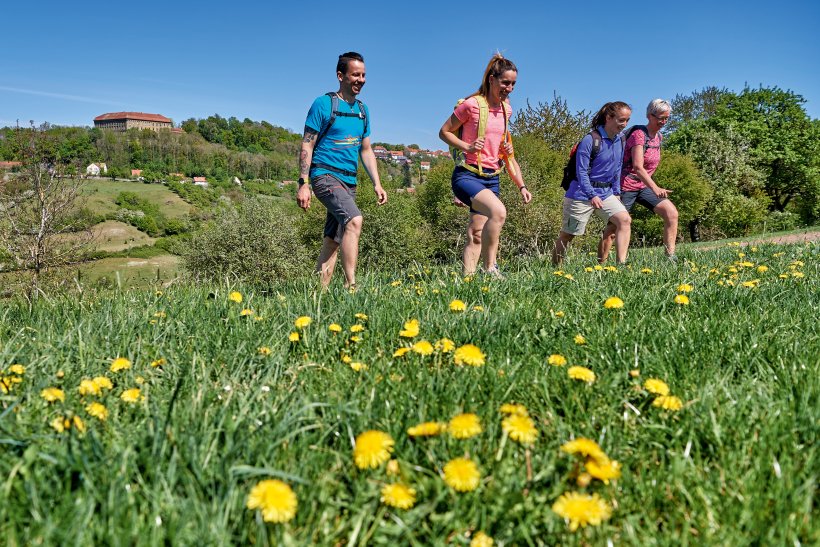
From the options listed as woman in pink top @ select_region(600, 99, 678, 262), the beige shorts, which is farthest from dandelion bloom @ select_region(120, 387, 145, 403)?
woman in pink top @ select_region(600, 99, 678, 262)

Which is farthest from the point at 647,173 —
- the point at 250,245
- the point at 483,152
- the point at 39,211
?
the point at 250,245

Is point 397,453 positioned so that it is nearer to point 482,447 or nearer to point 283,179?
point 482,447

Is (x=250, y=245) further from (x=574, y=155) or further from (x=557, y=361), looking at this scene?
(x=557, y=361)

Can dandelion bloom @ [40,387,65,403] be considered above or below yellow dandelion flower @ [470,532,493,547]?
above

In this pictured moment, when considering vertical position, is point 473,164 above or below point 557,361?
above

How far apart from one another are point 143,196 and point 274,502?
156m

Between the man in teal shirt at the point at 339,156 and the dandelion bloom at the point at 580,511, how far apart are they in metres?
4.20

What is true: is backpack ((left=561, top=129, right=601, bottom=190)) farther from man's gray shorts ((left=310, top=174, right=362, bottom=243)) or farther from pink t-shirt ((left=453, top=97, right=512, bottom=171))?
man's gray shorts ((left=310, top=174, right=362, bottom=243))

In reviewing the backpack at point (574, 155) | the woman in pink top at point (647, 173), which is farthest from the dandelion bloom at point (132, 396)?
the woman in pink top at point (647, 173)

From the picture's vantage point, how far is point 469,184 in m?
5.92

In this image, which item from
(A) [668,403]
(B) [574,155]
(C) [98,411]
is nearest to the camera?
(C) [98,411]

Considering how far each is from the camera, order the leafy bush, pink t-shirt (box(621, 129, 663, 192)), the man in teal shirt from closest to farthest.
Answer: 1. the man in teal shirt
2. pink t-shirt (box(621, 129, 663, 192))
3. the leafy bush

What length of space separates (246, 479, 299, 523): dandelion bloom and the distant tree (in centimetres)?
3338

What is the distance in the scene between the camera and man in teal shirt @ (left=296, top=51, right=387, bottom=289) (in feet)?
17.9
